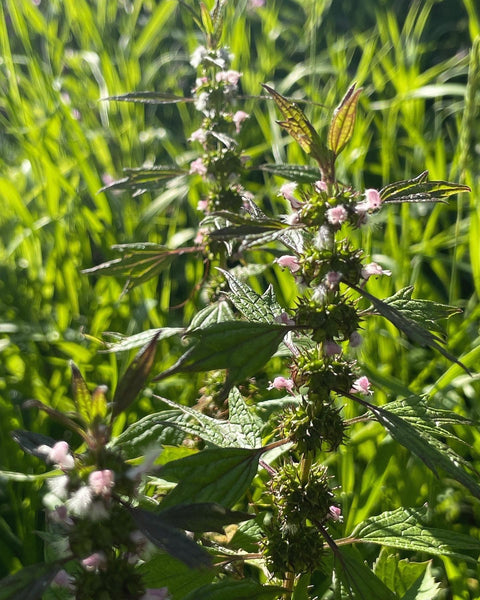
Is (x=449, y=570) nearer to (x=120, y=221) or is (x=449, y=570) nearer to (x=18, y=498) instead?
(x=18, y=498)

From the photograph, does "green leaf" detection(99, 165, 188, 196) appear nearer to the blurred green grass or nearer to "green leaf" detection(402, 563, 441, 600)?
the blurred green grass

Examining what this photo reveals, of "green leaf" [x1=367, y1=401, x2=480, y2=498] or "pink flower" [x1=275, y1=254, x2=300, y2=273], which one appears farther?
"pink flower" [x1=275, y1=254, x2=300, y2=273]

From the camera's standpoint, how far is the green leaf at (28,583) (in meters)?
0.52

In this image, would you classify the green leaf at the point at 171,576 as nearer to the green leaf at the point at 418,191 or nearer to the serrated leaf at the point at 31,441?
the serrated leaf at the point at 31,441

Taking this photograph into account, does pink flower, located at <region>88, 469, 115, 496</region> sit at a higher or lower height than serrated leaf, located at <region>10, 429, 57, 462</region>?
lower

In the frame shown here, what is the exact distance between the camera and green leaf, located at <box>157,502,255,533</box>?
57 cm

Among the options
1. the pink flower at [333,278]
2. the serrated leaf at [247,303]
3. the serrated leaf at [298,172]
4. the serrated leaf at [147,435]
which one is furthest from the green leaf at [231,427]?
the serrated leaf at [298,172]

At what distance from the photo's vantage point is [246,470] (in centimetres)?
72

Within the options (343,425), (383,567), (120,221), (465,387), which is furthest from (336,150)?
(120,221)

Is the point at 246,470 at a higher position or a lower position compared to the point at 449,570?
higher

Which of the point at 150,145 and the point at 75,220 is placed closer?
the point at 75,220

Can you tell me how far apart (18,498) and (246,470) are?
72 cm

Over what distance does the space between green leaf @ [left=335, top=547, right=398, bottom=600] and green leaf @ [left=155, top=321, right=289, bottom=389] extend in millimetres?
281

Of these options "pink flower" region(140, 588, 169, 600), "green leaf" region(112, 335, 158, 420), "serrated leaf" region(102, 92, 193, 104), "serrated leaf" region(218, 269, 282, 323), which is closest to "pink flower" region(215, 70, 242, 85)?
"serrated leaf" region(102, 92, 193, 104)
